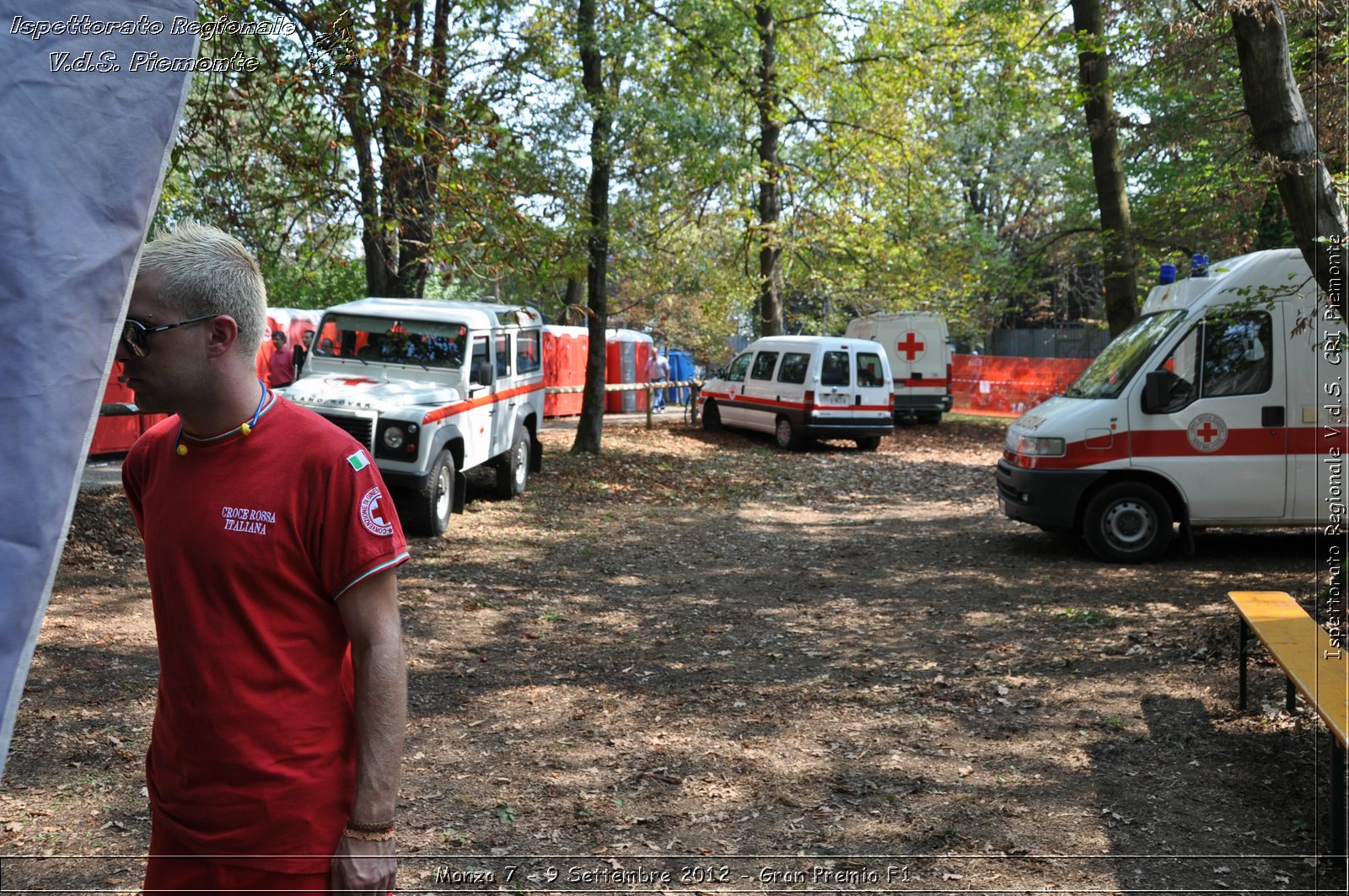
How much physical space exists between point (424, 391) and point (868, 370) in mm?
12123

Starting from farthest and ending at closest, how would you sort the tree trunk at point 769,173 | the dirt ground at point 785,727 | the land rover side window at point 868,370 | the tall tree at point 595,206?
1. the land rover side window at point 868,370
2. the tree trunk at point 769,173
3. the tall tree at point 595,206
4. the dirt ground at point 785,727

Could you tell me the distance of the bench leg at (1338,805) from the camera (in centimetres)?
420

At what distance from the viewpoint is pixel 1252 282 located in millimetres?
9492

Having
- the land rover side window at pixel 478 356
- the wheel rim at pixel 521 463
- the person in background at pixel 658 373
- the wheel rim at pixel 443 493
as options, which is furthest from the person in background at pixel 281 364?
the person in background at pixel 658 373

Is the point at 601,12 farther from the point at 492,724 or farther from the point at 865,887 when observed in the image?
the point at 865,887

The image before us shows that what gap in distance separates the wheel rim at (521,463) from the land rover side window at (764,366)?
8572mm

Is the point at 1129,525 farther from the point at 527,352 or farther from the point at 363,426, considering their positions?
the point at 527,352

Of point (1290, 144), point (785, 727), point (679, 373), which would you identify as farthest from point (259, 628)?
point (679, 373)

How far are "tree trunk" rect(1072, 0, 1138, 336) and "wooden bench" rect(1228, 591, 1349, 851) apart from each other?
370 inches

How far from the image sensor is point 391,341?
12.3 metres

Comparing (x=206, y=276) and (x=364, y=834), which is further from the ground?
(x=206, y=276)

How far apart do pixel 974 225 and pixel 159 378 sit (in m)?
41.7

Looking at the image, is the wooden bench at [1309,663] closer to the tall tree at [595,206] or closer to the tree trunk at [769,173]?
the tall tree at [595,206]

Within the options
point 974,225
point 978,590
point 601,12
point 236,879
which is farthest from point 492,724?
point 974,225
